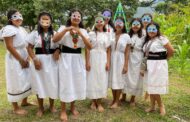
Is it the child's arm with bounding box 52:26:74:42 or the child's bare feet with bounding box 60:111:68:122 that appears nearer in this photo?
the child's arm with bounding box 52:26:74:42

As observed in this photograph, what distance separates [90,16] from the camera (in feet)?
60.1

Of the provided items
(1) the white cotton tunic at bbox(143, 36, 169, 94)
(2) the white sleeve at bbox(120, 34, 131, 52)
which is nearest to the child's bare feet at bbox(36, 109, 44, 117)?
(2) the white sleeve at bbox(120, 34, 131, 52)

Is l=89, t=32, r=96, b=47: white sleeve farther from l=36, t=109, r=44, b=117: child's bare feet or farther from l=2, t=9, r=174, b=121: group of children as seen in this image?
l=36, t=109, r=44, b=117: child's bare feet

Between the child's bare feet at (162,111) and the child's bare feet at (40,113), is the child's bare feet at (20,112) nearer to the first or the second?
the child's bare feet at (40,113)

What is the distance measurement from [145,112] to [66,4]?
1357cm

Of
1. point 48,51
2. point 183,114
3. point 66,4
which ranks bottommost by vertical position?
point 183,114

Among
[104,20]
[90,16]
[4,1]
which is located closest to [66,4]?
[90,16]

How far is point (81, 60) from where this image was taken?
5.01 metres

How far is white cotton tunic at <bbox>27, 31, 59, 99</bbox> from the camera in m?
4.93

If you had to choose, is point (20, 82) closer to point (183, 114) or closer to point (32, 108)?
point (32, 108)

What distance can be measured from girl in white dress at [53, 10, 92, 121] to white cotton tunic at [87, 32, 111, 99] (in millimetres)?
336

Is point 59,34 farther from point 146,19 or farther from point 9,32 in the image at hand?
point 146,19

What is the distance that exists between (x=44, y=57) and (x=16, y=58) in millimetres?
476

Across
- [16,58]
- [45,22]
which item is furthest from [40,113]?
[45,22]
